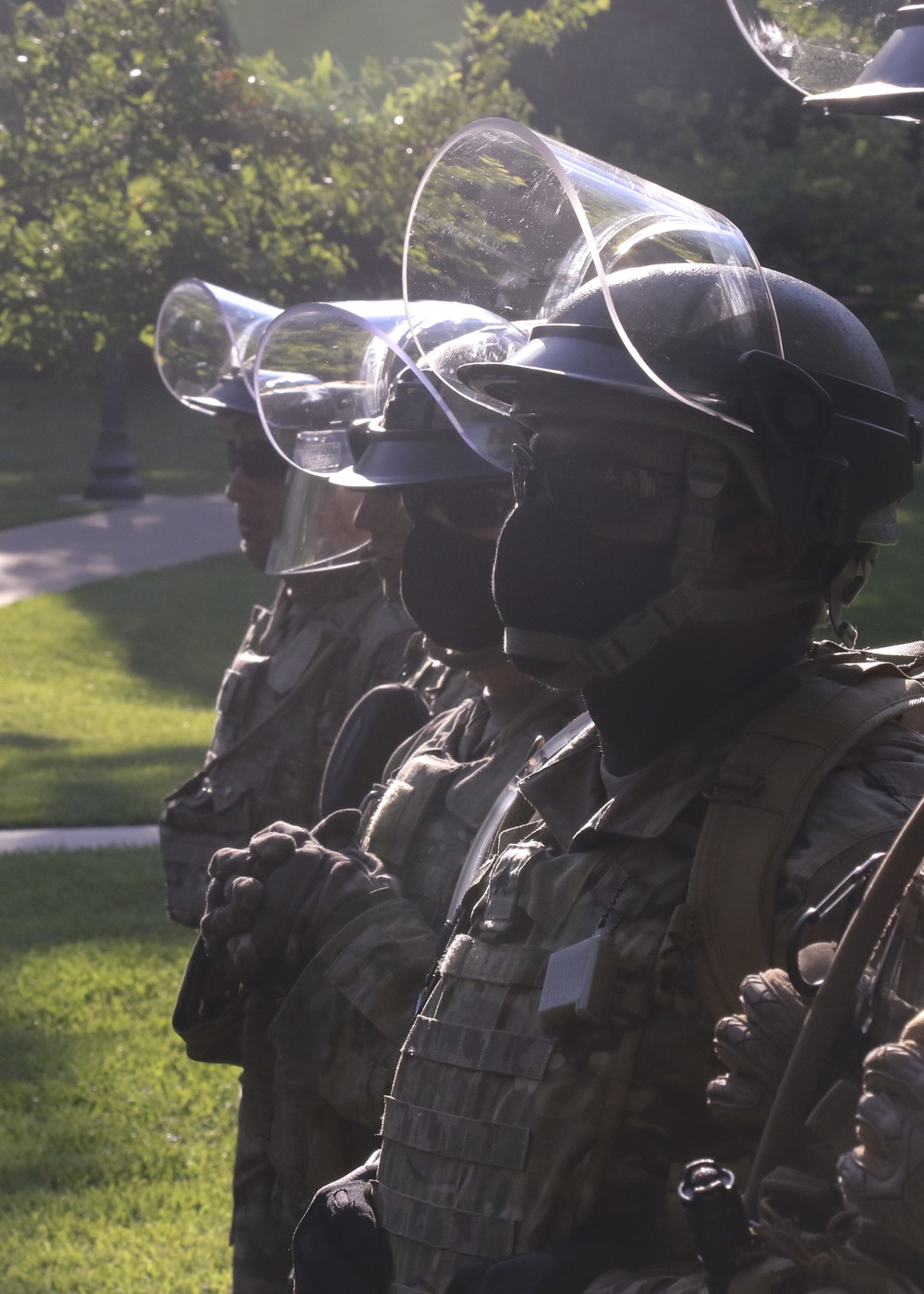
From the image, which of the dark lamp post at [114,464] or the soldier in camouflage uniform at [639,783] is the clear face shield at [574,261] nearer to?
the soldier in camouflage uniform at [639,783]

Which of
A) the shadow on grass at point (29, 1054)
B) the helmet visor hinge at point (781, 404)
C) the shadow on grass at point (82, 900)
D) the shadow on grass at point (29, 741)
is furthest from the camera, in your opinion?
the shadow on grass at point (29, 741)

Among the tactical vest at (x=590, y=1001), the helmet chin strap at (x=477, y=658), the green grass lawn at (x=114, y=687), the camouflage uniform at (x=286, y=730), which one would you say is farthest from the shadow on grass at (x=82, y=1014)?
the tactical vest at (x=590, y=1001)

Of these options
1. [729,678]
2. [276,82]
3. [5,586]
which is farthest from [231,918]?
[5,586]

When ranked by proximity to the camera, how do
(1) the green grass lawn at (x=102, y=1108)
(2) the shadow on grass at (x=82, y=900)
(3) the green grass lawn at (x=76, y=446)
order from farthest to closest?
(3) the green grass lawn at (x=76, y=446)
(2) the shadow on grass at (x=82, y=900)
(1) the green grass lawn at (x=102, y=1108)

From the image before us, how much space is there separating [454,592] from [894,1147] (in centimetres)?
180

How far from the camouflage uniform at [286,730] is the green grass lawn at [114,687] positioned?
553 centimetres

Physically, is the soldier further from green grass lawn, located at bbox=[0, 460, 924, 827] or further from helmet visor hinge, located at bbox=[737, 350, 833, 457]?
green grass lawn, located at bbox=[0, 460, 924, 827]

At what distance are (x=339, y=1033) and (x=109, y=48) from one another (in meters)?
11.4

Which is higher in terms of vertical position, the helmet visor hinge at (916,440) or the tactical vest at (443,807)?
the helmet visor hinge at (916,440)

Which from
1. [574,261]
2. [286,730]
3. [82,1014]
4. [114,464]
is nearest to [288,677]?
Answer: [286,730]

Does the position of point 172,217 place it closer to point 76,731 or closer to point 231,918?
point 76,731

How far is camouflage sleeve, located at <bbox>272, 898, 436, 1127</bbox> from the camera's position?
8.77 ft

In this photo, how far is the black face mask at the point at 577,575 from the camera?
2.04 m

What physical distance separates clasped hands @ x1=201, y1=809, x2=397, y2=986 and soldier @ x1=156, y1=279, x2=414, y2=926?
1.63 metres
